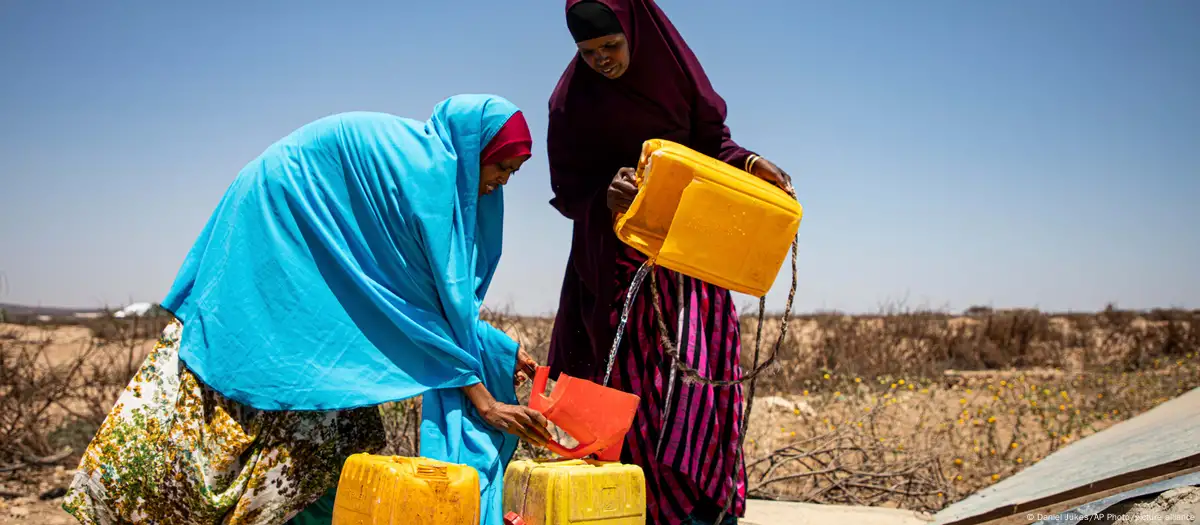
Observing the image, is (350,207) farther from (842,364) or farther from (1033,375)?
(1033,375)

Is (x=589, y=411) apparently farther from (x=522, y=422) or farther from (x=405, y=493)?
(x=405, y=493)

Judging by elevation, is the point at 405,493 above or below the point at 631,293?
below

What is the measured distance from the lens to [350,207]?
2598mm

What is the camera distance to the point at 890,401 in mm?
6844

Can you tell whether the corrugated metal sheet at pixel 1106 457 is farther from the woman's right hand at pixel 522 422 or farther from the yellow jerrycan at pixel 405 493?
the yellow jerrycan at pixel 405 493

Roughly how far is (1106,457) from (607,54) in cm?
249

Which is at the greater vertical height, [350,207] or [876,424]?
[350,207]

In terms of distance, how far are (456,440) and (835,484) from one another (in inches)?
100

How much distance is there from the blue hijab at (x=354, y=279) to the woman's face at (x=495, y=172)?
0.05m

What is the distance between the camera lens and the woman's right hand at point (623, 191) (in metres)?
2.77

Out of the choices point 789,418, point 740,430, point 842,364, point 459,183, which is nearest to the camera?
point 459,183

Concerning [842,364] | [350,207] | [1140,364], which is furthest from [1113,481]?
[1140,364]

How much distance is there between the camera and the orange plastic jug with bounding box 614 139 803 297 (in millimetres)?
2609

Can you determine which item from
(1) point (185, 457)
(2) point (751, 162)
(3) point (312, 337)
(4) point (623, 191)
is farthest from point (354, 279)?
(2) point (751, 162)
